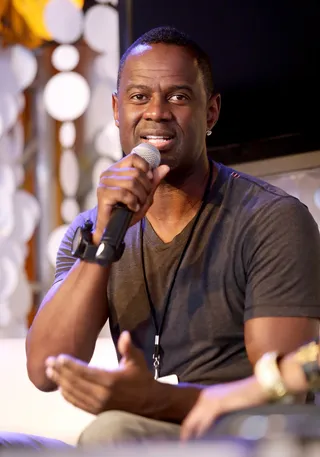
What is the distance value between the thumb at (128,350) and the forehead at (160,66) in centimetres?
68

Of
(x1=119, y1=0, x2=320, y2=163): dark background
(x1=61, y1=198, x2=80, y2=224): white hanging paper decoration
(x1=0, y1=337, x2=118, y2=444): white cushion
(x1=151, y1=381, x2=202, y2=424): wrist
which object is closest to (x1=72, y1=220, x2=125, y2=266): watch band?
(x1=151, y1=381, x2=202, y2=424): wrist

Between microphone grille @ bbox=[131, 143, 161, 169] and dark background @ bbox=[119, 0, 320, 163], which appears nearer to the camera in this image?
microphone grille @ bbox=[131, 143, 161, 169]

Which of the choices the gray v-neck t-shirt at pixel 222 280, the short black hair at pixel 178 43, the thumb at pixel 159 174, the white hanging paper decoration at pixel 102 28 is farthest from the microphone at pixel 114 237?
the white hanging paper decoration at pixel 102 28

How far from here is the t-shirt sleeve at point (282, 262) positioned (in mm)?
1526

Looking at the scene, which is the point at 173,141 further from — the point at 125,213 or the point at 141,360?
the point at 141,360

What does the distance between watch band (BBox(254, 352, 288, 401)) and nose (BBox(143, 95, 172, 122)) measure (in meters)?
0.67

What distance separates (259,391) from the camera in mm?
1204

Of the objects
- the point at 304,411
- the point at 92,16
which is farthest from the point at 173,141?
the point at 92,16

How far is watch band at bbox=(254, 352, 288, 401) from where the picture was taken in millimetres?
1150

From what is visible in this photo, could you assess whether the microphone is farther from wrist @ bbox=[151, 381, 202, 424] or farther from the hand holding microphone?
wrist @ bbox=[151, 381, 202, 424]

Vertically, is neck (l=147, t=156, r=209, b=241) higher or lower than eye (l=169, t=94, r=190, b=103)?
lower

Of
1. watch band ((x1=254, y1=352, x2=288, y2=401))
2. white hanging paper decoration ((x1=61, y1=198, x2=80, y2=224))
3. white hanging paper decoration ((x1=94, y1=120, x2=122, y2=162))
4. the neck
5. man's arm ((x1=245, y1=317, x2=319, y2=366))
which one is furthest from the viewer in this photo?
white hanging paper decoration ((x1=61, y1=198, x2=80, y2=224))

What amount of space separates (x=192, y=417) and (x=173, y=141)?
67cm

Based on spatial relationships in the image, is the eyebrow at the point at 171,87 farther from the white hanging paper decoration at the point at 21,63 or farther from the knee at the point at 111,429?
the white hanging paper decoration at the point at 21,63
